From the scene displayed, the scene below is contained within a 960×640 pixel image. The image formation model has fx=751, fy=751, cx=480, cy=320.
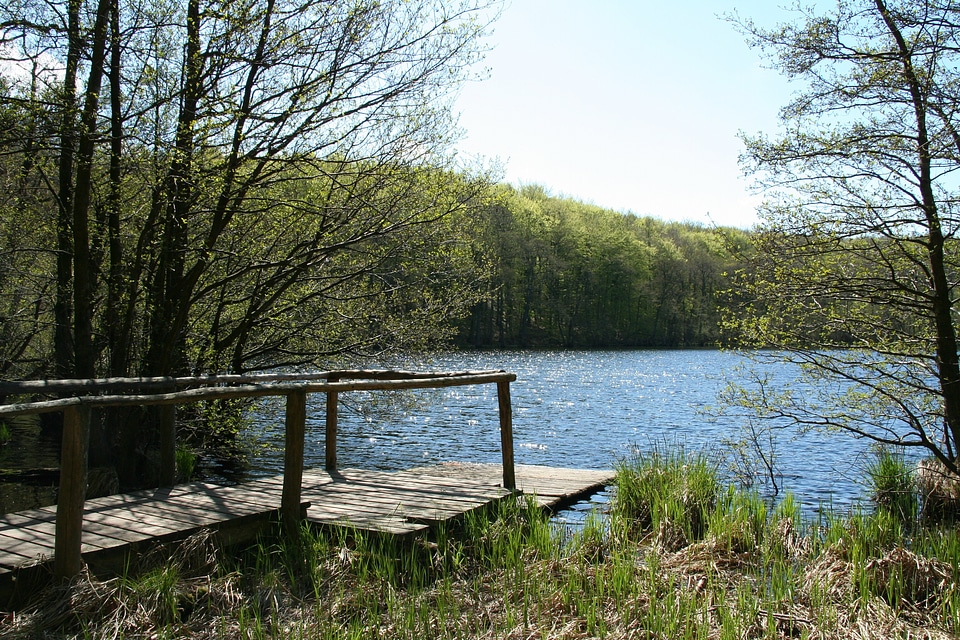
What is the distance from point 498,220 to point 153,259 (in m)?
44.5

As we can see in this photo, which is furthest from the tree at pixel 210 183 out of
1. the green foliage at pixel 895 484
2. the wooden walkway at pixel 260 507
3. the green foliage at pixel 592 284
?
the green foliage at pixel 592 284

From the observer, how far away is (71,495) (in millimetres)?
4879

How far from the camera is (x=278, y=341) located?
12.4 m

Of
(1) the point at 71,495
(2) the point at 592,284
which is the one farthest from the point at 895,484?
(2) the point at 592,284

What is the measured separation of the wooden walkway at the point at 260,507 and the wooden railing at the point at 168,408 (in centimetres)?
26

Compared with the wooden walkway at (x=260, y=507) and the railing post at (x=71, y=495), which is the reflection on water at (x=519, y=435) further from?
the railing post at (x=71, y=495)

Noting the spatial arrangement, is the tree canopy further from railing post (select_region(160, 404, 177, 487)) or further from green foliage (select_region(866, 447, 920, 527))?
green foliage (select_region(866, 447, 920, 527))

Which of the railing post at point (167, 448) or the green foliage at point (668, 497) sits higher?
the railing post at point (167, 448)

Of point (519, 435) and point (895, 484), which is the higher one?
point (895, 484)

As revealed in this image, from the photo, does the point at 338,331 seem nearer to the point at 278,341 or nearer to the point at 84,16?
the point at 278,341

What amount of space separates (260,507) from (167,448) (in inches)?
79.0

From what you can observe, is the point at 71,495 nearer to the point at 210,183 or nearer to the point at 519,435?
the point at 210,183

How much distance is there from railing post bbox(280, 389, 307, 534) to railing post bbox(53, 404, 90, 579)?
177 centimetres

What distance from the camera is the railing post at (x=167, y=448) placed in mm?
7984
